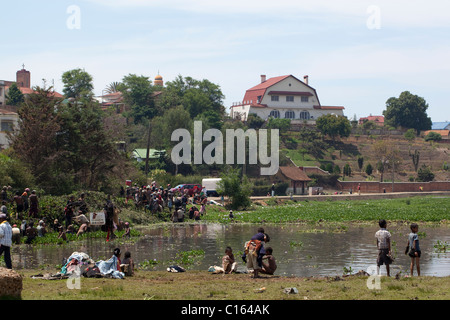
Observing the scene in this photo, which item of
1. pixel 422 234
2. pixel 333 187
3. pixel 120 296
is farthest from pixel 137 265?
pixel 333 187

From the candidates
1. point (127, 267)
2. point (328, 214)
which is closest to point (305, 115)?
point (328, 214)

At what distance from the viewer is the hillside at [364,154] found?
9669cm

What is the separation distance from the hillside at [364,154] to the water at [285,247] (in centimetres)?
5450

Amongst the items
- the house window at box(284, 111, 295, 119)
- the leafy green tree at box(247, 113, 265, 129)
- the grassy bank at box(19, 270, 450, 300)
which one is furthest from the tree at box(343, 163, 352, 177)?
the grassy bank at box(19, 270, 450, 300)

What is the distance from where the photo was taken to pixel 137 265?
79.6ft

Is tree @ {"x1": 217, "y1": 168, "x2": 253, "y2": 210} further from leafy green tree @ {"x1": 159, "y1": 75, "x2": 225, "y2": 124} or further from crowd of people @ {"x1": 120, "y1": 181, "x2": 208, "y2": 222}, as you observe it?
leafy green tree @ {"x1": 159, "y1": 75, "x2": 225, "y2": 124}

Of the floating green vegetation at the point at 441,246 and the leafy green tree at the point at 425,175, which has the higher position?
the leafy green tree at the point at 425,175

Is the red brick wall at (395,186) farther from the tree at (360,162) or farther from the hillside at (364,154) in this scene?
the tree at (360,162)

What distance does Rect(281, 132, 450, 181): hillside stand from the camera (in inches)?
3807

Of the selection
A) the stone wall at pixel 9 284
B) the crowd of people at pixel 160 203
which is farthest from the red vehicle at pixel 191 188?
the stone wall at pixel 9 284

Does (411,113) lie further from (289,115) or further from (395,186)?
(395,186)

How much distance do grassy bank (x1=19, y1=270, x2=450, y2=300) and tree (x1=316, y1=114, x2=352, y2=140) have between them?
88910 millimetres

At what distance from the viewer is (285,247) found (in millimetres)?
31203
